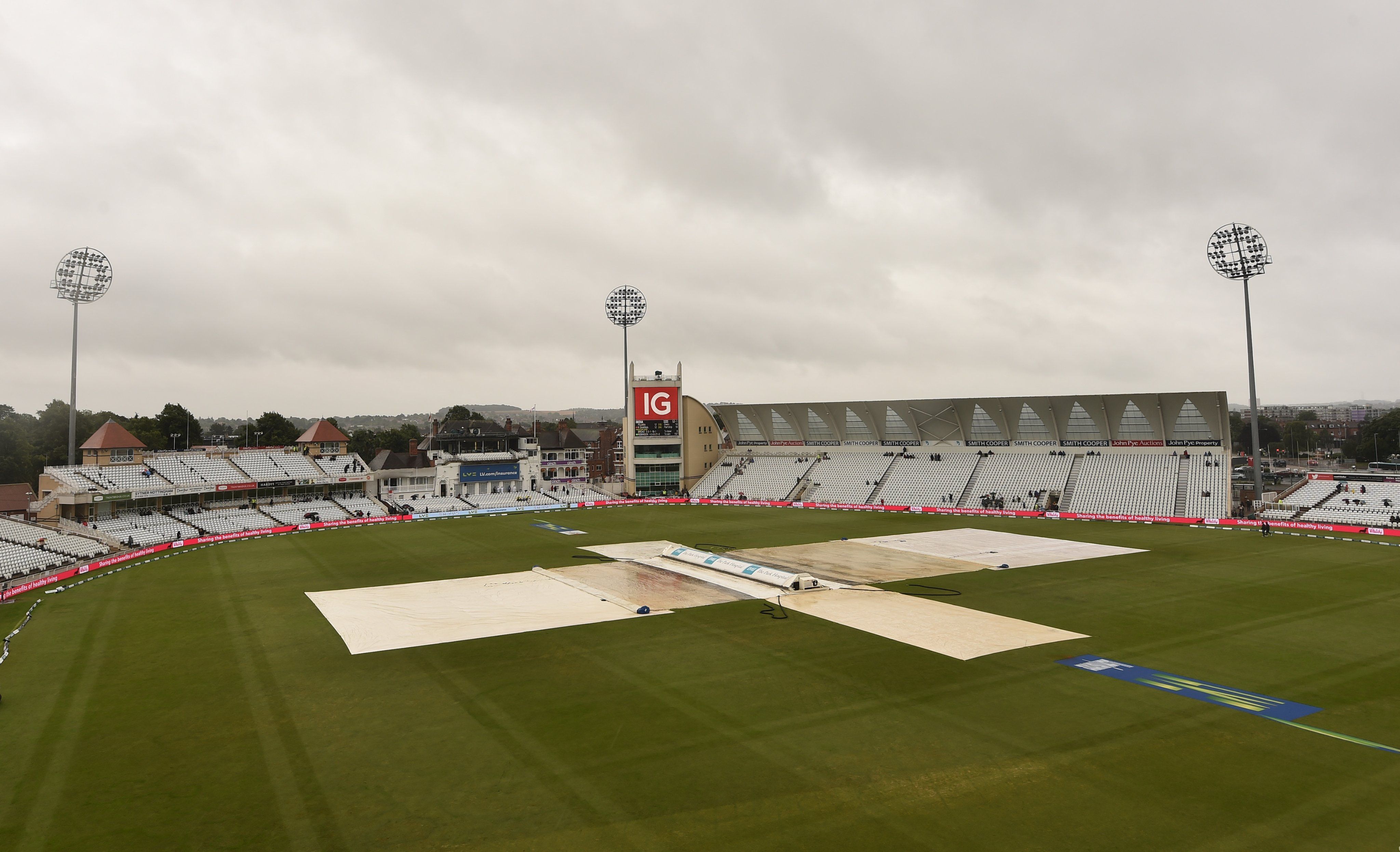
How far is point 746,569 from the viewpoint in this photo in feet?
107

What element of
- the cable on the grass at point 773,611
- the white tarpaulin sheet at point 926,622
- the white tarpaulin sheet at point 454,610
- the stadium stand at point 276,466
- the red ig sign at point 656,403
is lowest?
the white tarpaulin sheet at point 454,610

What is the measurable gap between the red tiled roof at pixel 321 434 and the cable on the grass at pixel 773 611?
201ft

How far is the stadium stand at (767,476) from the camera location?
248ft

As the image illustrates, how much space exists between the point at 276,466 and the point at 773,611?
58.8 metres

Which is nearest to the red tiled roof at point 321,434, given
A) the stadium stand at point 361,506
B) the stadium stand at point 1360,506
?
the stadium stand at point 361,506

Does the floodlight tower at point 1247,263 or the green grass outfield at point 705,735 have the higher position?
the floodlight tower at point 1247,263

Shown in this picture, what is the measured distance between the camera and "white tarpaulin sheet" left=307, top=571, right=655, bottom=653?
2409cm

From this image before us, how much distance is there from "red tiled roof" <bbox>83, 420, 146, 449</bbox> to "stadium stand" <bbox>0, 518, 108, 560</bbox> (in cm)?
1384

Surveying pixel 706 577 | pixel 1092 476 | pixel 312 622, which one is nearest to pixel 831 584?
pixel 706 577

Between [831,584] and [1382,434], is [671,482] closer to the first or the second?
[831,584]

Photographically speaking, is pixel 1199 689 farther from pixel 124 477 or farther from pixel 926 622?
pixel 124 477

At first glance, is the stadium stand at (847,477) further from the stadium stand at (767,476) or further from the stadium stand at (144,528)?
the stadium stand at (144,528)

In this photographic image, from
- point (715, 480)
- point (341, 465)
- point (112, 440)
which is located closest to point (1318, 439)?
point (715, 480)

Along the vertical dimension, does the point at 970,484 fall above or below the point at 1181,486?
below
